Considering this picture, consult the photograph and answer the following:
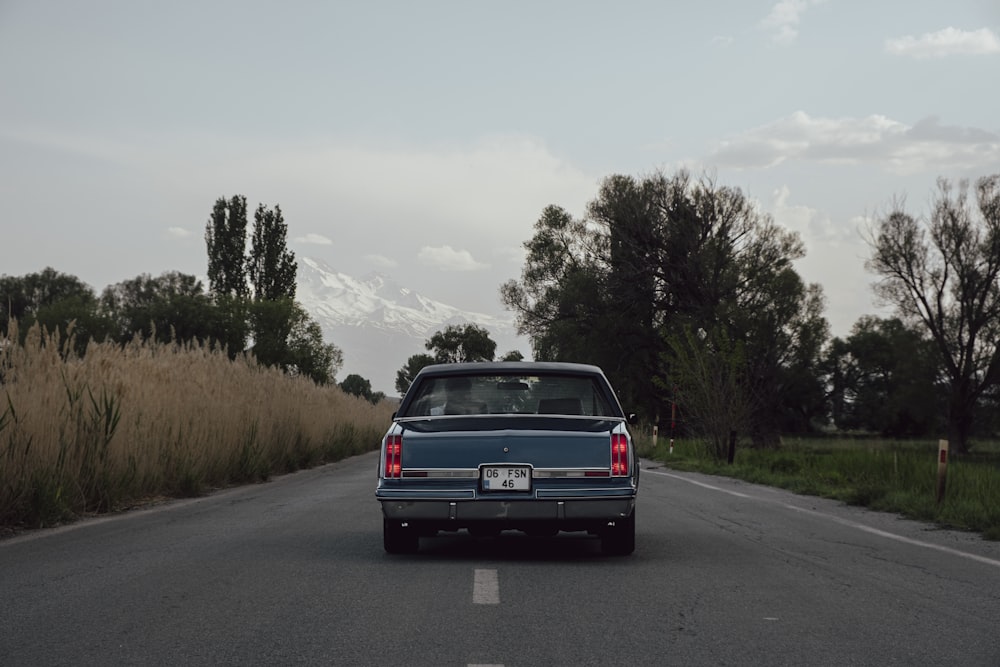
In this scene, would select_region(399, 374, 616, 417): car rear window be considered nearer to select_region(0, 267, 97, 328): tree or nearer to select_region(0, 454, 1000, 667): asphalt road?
select_region(0, 454, 1000, 667): asphalt road

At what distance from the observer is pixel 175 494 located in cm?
1560

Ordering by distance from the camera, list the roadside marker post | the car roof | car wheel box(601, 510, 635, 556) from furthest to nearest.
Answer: the roadside marker post < the car roof < car wheel box(601, 510, 635, 556)

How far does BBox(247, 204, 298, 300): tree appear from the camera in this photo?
8569cm

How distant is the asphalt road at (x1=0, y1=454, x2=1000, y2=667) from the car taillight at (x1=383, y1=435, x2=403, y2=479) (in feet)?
2.17

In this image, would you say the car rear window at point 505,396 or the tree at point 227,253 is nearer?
the car rear window at point 505,396

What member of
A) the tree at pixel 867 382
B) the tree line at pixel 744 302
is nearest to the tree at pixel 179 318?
the tree line at pixel 744 302

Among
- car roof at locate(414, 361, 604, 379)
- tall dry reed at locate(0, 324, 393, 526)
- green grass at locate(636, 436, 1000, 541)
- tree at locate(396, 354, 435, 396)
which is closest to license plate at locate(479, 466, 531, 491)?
car roof at locate(414, 361, 604, 379)

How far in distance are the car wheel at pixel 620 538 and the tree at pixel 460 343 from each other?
12369 cm

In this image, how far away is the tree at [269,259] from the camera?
281ft

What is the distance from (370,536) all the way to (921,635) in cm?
571

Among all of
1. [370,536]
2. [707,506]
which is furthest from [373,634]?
[707,506]

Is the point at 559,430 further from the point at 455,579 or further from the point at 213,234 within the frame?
the point at 213,234

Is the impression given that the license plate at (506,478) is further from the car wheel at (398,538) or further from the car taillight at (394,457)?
the car wheel at (398,538)

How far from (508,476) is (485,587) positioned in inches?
52.7
